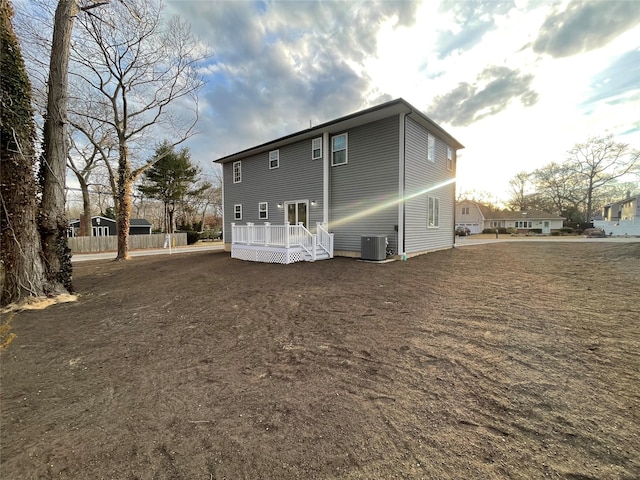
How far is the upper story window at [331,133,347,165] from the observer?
1128 cm

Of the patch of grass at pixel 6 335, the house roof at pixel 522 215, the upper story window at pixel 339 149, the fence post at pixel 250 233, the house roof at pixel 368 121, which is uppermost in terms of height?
the house roof at pixel 368 121

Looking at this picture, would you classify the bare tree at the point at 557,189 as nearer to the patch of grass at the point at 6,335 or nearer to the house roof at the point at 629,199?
the house roof at the point at 629,199

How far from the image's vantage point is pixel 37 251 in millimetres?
5801

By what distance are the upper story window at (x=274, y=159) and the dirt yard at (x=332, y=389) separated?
32.8ft

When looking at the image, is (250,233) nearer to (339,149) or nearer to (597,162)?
(339,149)

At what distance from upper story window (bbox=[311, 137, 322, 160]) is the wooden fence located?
1652cm

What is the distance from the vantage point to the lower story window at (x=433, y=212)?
1196 centimetres

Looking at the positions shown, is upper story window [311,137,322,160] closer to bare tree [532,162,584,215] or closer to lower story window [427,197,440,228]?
lower story window [427,197,440,228]

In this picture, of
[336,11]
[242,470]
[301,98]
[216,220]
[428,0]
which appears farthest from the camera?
[216,220]

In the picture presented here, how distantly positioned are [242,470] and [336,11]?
41.3 feet

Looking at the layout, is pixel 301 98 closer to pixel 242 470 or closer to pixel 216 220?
pixel 242 470

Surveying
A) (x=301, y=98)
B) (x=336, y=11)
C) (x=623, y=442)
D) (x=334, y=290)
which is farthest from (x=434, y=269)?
(x=301, y=98)

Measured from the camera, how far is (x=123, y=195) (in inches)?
533

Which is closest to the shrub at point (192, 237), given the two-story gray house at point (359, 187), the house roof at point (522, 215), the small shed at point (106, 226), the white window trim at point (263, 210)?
the small shed at point (106, 226)
